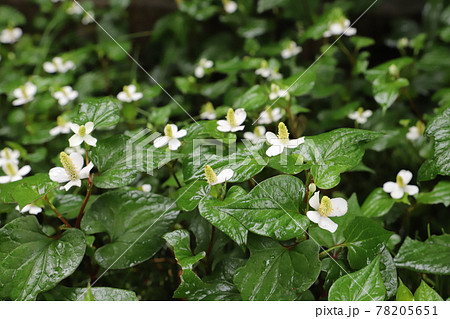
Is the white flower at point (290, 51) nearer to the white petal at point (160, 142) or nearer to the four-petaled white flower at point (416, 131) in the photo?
the four-petaled white flower at point (416, 131)

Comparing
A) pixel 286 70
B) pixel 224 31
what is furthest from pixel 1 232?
pixel 224 31

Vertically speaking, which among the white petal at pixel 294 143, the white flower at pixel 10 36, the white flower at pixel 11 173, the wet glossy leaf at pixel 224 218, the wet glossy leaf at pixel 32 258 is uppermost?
the white petal at pixel 294 143

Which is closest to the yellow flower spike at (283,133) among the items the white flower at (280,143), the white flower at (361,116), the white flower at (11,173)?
the white flower at (280,143)

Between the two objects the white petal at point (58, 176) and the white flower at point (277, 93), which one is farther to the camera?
the white flower at point (277, 93)

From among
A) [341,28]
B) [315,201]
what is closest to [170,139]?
[315,201]

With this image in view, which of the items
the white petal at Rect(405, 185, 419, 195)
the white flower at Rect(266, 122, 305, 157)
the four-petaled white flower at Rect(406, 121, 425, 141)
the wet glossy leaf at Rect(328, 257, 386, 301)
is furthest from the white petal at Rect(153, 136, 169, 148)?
the four-petaled white flower at Rect(406, 121, 425, 141)

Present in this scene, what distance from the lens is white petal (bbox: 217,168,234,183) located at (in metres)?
0.76

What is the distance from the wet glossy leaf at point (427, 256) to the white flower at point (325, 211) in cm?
24

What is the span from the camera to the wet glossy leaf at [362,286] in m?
0.70

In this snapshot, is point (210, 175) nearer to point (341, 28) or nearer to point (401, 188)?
point (401, 188)

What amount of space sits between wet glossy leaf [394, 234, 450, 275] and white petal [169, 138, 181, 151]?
20.3 inches

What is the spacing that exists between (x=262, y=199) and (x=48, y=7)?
66.3 inches
